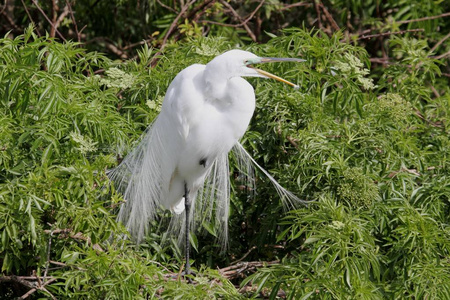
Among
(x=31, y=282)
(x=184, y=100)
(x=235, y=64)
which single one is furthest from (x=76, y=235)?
(x=235, y=64)

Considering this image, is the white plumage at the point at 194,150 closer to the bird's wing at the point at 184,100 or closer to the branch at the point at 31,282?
the bird's wing at the point at 184,100

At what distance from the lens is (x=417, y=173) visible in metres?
3.40

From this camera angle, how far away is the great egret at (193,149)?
10.3 feet

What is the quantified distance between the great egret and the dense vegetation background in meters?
0.09

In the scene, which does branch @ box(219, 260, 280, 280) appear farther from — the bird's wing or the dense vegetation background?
the bird's wing

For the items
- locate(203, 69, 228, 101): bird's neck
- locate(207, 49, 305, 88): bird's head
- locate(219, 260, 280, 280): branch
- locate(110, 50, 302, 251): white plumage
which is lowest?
locate(219, 260, 280, 280): branch

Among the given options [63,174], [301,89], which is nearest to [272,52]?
[301,89]

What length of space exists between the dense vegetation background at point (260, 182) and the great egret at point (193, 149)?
91 millimetres

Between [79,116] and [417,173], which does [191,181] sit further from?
[417,173]

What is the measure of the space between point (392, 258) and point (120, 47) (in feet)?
8.97

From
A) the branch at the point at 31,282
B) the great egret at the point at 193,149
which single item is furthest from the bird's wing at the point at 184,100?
the branch at the point at 31,282

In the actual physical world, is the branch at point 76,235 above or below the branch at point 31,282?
above

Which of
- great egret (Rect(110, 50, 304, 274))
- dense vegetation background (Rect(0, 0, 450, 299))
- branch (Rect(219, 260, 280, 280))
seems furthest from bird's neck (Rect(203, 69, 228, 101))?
branch (Rect(219, 260, 280, 280))

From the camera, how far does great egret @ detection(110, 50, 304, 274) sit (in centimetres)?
314
